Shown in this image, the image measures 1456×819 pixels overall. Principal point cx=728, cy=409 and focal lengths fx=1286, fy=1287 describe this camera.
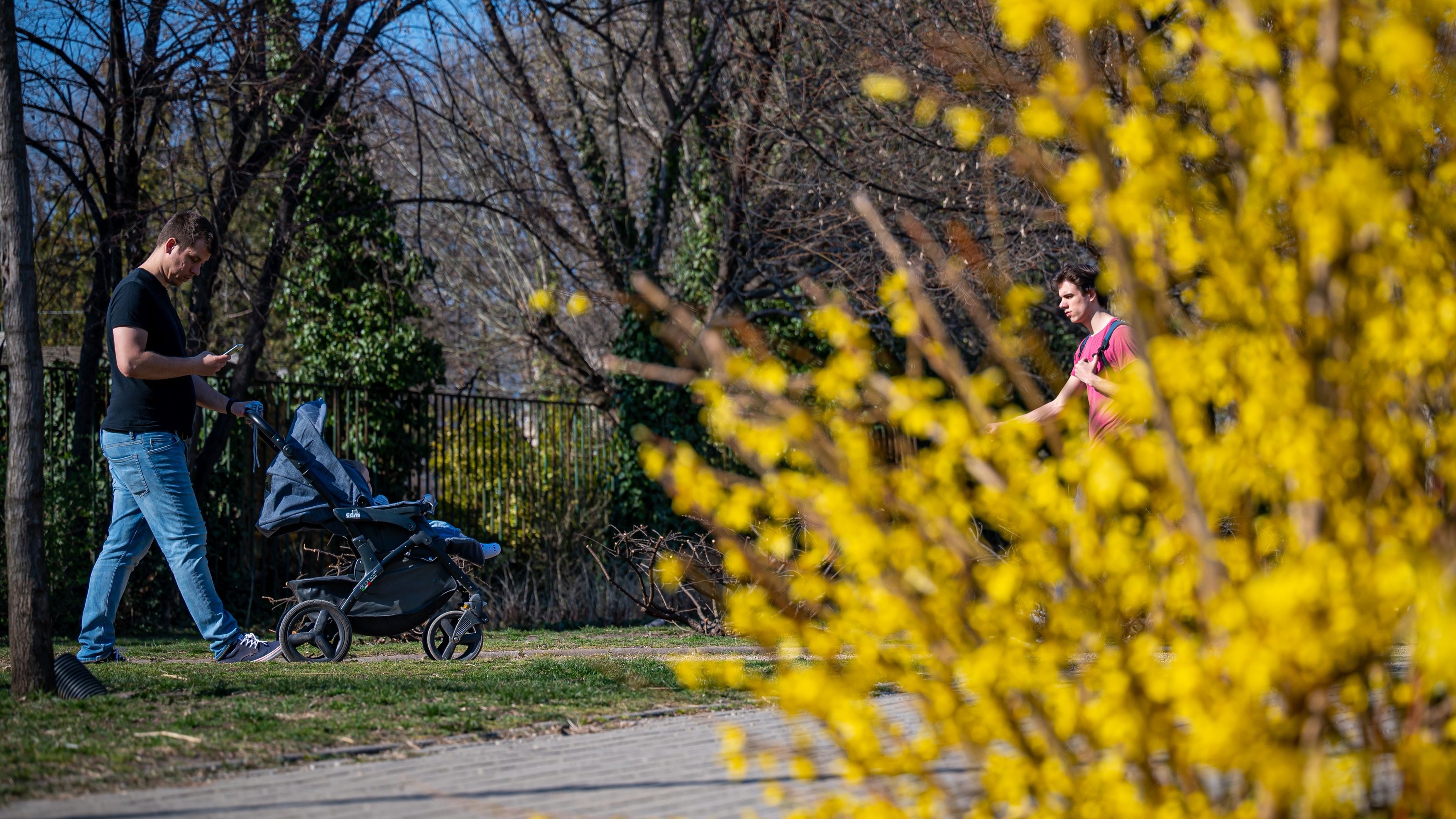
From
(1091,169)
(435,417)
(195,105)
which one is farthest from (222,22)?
(1091,169)

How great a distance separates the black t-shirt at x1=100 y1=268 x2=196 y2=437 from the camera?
6.10m

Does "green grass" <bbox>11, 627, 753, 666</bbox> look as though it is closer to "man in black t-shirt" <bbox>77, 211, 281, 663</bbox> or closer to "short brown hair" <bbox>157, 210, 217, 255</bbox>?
"man in black t-shirt" <bbox>77, 211, 281, 663</bbox>

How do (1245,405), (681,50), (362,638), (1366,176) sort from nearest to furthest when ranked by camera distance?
(1366,176) < (1245,405) < (362,638) < (681,50)

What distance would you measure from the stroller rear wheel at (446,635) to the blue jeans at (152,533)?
1159mm

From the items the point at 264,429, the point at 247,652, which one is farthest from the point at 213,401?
the point at 247,652

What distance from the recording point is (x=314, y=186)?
40.5 feet

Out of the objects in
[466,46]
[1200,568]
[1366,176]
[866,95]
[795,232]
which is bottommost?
[1200,568]

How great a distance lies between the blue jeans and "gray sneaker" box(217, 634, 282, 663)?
0.09m

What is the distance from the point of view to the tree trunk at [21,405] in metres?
4.79

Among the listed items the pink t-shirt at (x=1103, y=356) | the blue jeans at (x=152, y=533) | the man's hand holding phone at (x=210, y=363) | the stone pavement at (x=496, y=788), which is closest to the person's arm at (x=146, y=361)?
the man's hand holding phone at (x=210, y=363)

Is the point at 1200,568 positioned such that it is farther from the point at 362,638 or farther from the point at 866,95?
the point at 866,95

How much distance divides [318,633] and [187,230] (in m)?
2.20

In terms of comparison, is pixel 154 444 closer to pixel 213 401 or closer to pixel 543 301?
pixel 213 401

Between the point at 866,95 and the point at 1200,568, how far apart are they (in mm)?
10153
